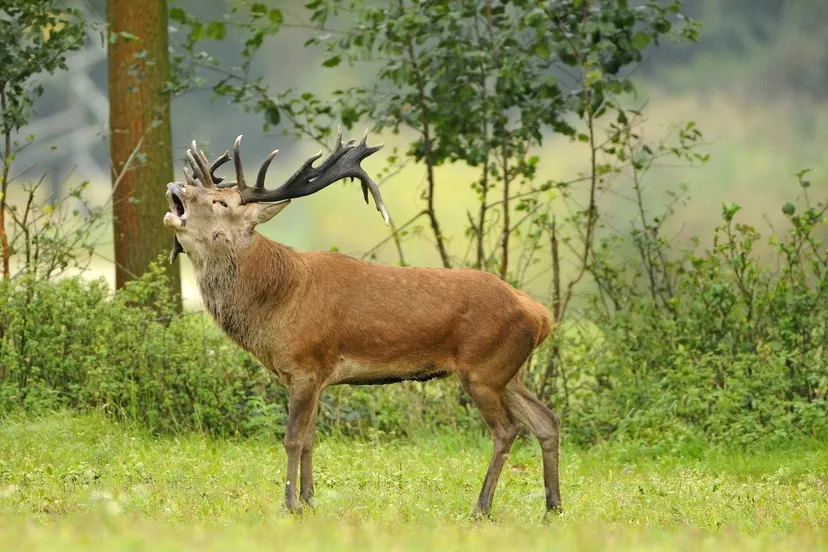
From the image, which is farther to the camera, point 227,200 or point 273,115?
point 273,115

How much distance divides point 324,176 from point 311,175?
9 centimetres

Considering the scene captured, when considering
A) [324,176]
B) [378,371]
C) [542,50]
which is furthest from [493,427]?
[542,50]

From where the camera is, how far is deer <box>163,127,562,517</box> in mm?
7992

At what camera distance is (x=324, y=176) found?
27.6 feet

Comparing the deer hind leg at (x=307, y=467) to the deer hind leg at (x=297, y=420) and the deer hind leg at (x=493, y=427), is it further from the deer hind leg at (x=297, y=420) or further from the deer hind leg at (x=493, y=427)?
the deer hind leg at (x=493, y=427)

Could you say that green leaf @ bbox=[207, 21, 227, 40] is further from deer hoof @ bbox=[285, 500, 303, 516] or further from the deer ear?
deer hoof @ bbox=[285, 500, 303, 516]

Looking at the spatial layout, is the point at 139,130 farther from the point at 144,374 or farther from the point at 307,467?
the point at 307,467

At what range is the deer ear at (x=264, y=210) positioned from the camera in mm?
8211

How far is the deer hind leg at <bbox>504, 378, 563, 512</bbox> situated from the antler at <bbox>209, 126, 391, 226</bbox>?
1367 mm

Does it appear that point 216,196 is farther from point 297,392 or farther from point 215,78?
point 215,78

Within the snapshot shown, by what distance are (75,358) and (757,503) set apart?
595 cm

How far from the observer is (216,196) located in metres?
8.11

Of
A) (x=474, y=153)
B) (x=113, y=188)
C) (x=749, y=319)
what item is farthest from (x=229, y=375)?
(x=749, y=319)

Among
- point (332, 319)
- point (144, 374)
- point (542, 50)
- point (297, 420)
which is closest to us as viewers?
point (297, 420)
